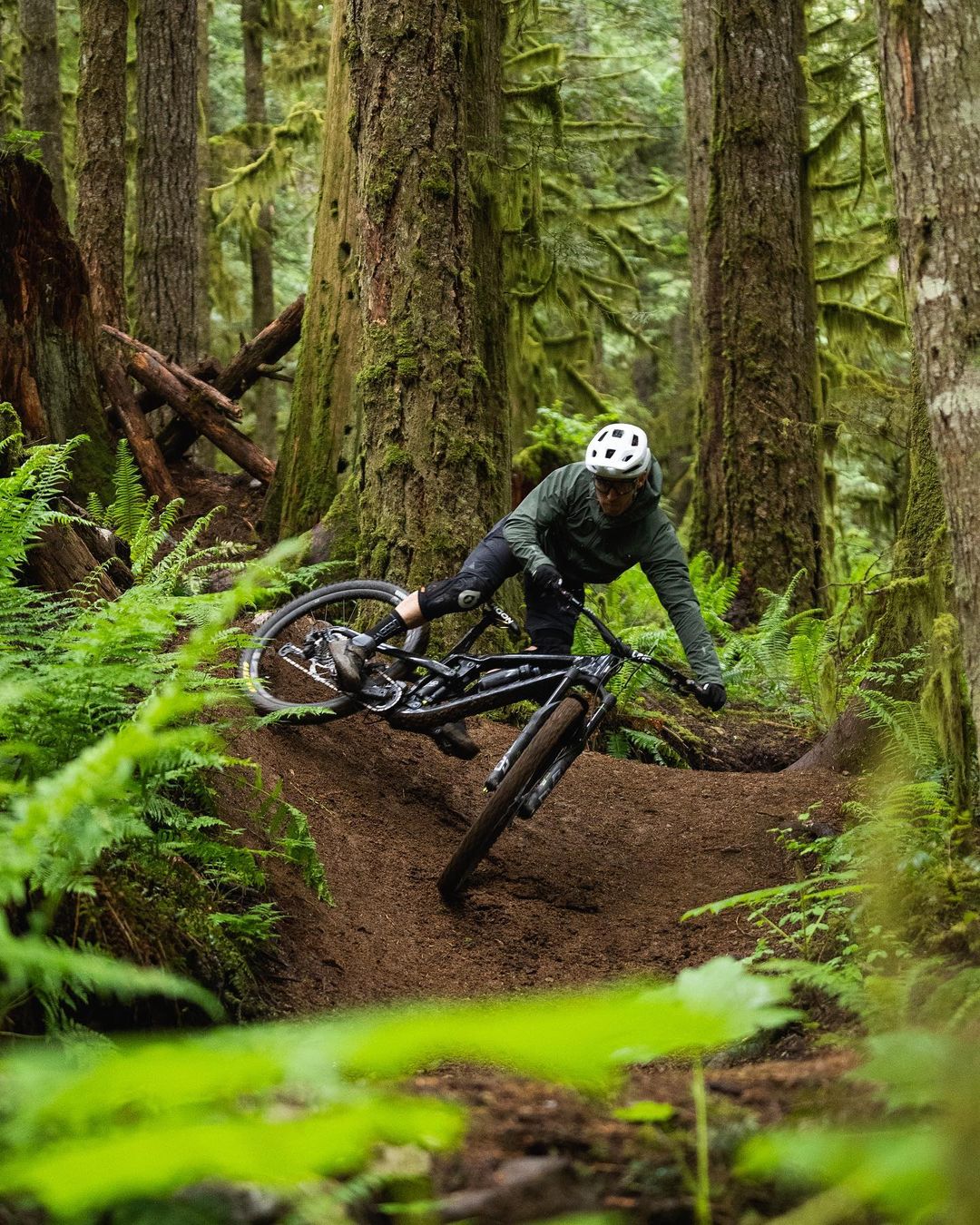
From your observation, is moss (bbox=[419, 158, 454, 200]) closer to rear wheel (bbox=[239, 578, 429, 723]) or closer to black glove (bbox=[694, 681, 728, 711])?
rear wheel (bbox=[239, 578, 429, 723])

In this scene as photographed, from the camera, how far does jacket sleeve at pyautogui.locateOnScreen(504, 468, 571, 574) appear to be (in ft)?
23.3

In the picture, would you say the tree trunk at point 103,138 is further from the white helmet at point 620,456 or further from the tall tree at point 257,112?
the white helmet at point 620,456

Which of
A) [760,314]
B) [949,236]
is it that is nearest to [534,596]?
[949,236]

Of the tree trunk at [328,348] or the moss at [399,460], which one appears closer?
the moss at [399,460]

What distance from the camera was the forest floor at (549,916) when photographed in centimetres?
236

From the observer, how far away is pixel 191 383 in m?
12.1

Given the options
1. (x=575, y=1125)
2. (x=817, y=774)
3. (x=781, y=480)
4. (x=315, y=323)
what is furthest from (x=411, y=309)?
(x=575, y=1125)

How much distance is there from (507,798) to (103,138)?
36.1ft

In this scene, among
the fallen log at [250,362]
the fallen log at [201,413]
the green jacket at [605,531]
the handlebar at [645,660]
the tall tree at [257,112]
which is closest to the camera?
the handlebar at [645,660]

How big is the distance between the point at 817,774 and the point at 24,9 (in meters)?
15.2

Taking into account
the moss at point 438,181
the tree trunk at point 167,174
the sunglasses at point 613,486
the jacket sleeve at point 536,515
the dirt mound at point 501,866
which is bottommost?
the dirt mound at point 501,866

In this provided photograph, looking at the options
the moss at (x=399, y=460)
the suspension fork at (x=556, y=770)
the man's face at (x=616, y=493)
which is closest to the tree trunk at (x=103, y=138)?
the moss at (x=399, y=460)

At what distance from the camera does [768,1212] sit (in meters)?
2.19

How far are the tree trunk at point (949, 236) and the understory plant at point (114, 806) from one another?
2.44 m
